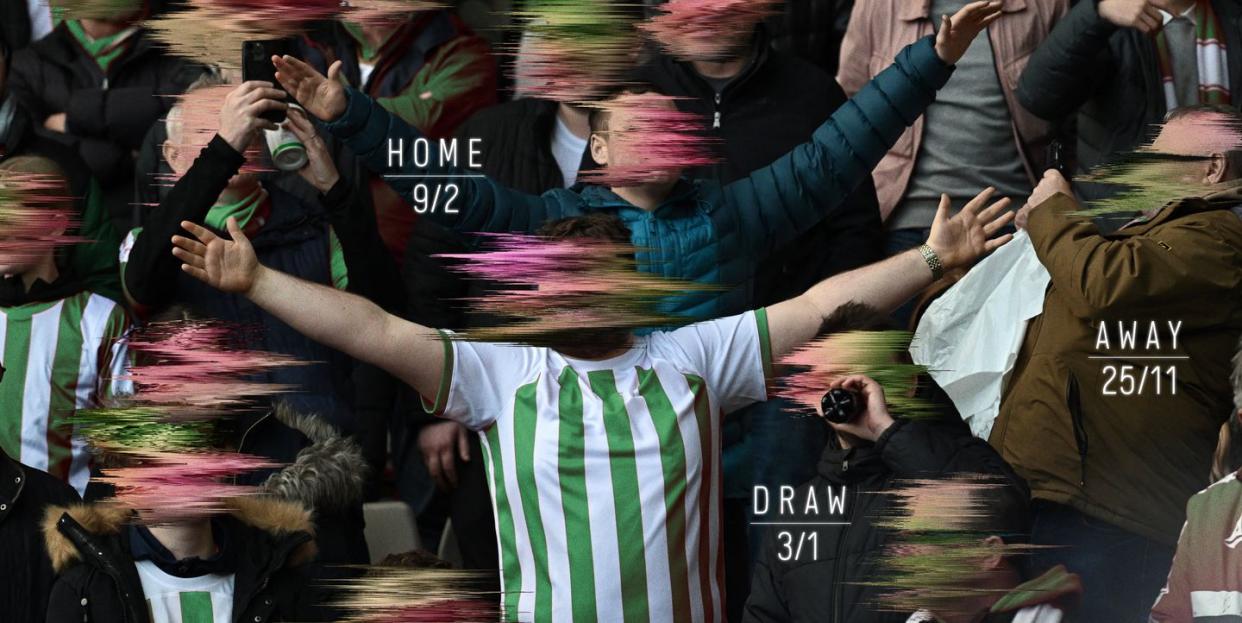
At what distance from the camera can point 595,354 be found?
11.1 feet

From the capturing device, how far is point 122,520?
3.42 metres

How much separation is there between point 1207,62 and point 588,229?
144 centimetres

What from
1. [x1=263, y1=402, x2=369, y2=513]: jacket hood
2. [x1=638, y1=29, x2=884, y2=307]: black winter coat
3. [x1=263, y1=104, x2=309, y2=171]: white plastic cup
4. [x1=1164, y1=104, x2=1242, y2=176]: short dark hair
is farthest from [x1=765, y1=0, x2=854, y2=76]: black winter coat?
[x1=263, y1=402, x2=369, y2=513]: jacket hood

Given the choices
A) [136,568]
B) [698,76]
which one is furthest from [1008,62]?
[136,568]

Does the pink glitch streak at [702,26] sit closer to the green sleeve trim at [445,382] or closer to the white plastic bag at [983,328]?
the white plastic bag at [983,328]

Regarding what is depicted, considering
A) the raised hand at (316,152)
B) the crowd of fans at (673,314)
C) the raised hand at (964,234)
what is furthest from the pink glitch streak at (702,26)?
the raised hand at (964,234)

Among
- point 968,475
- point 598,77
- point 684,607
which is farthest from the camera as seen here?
point 598,77

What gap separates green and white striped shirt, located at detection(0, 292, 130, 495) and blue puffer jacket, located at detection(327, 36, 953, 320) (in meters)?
0.67

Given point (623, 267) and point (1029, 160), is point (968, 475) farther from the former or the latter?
point (1029, 160)

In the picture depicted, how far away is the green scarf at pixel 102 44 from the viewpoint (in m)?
4.73

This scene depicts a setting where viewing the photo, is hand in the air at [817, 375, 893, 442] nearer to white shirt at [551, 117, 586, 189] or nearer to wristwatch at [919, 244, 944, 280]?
wristwatch at [919, 244, 944, 280]

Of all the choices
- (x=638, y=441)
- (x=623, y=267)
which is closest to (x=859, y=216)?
(x=623, y=267)

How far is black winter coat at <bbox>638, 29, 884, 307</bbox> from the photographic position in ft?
13.5

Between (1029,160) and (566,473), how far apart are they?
1.53 m
